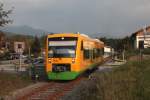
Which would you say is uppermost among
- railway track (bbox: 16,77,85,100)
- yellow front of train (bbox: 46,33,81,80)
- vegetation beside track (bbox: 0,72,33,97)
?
yellow front of train (bbox: 46,33,81,80)

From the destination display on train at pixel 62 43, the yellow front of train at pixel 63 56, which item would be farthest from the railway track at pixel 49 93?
the destination display on train at pixel 62 43

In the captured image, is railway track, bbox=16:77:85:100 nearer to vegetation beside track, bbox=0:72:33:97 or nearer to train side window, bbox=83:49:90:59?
vegetation beside track, bbox=0:72:33:97

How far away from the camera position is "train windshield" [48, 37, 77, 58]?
2572cm

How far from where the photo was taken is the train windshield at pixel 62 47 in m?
25.7

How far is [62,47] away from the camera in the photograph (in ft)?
84.9

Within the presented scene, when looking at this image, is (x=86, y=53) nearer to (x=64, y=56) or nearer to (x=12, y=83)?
(x=64, y=56)

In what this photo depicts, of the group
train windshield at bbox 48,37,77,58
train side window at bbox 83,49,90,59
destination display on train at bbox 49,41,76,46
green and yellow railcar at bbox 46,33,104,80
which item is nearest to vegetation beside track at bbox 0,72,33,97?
green and yellow railcar at bbox 46,33,104,80

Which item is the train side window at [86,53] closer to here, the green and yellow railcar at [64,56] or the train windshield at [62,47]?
the green and yellow railcar at [64,56]

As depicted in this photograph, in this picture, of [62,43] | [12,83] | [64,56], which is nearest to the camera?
[12,83]

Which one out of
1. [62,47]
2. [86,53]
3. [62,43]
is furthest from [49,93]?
[86,53]

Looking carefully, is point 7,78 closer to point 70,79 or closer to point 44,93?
point 70,79

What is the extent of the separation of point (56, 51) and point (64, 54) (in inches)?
22.9

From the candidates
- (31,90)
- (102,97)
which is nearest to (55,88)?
(31,90)

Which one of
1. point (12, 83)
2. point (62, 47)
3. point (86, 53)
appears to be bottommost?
point (12, 83)
